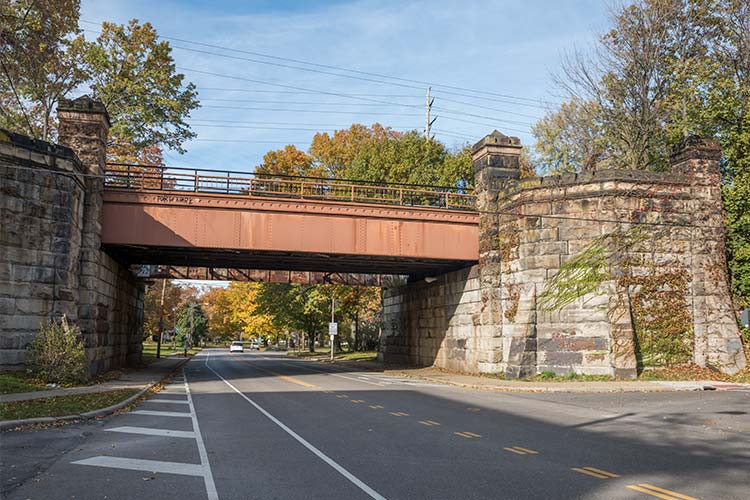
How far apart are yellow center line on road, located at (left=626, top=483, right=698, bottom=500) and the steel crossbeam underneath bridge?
64.7 ft

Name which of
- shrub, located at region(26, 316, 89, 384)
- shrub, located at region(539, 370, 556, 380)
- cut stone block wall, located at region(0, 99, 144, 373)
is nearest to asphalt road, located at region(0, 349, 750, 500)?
shrub, located at region(26, 316, 89, 384)

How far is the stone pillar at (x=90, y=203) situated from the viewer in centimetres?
2222

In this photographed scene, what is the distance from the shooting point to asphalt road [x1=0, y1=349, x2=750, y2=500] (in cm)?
693

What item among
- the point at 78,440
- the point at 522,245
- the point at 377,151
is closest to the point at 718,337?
the point at 522,245

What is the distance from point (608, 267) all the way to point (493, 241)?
5023 mm

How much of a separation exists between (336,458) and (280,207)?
17821mm

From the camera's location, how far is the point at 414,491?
6809 millimetres

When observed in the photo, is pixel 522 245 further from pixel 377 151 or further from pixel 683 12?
pixel 377 151

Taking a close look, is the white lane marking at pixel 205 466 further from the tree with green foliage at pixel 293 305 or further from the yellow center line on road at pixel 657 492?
the tree with green foliage at pixel 293 305

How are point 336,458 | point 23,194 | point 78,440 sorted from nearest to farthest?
1. point 336,458
2. point 78,440
3. point 23,194

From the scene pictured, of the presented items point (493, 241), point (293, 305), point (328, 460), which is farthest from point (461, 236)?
point (293, 305)

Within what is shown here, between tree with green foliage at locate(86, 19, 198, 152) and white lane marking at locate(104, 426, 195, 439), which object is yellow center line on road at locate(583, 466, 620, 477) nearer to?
white lane marking at locate(104, 426, 195, 439)

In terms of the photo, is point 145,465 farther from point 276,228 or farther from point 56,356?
point 276,228

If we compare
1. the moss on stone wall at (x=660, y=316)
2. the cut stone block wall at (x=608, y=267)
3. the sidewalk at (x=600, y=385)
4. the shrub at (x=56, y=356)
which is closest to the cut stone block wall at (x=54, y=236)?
the shrub at (x=56, y=356)
